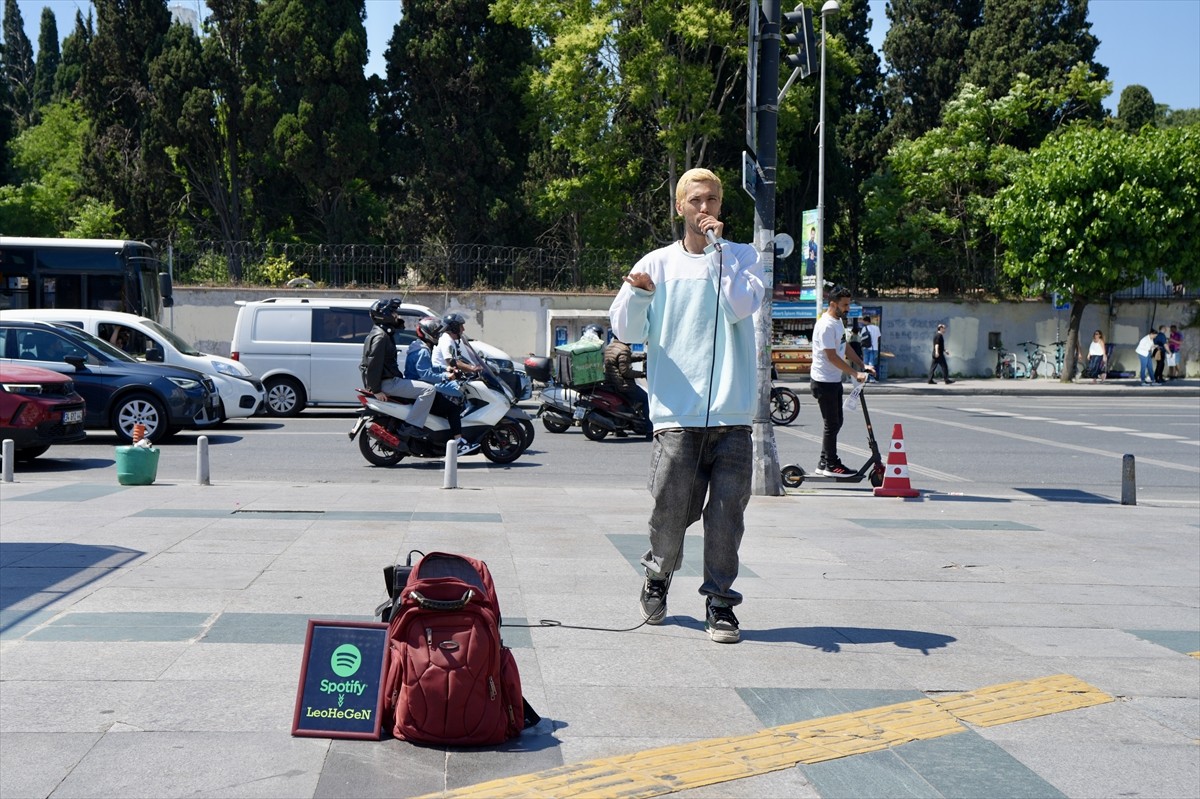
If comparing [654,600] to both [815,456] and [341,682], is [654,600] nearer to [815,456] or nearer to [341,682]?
[341,682]

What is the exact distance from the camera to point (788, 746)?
14.9 ft

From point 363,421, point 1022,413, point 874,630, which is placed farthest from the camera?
point 1022,413

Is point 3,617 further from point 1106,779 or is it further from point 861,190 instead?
point 861,190

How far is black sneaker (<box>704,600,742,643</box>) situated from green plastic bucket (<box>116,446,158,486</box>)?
25.5 ft

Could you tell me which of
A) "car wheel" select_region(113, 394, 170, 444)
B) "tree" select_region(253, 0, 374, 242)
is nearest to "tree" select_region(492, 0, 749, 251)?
"tree" select_region(253, 0, 374, 242)

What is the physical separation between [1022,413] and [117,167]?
88.2 feet

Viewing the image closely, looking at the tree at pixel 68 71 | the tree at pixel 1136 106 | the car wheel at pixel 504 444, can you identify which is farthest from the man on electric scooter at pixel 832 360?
the tree at pixel 1136 106

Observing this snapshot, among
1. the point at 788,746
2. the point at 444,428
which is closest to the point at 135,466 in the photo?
the point at 444,428

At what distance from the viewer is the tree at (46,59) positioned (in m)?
68.9

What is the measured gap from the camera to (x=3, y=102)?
4681 centimetres

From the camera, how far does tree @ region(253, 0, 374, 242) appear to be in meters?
34.5

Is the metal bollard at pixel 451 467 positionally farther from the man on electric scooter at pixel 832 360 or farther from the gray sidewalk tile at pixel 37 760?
the gray sidewalk tile at pixel 37 760

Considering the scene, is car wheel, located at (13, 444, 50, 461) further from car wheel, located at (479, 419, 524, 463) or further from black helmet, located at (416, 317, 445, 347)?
car wheel, located at (479, 419, 524, 463)

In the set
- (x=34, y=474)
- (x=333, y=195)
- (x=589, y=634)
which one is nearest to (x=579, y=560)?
(x=589, y=634)
